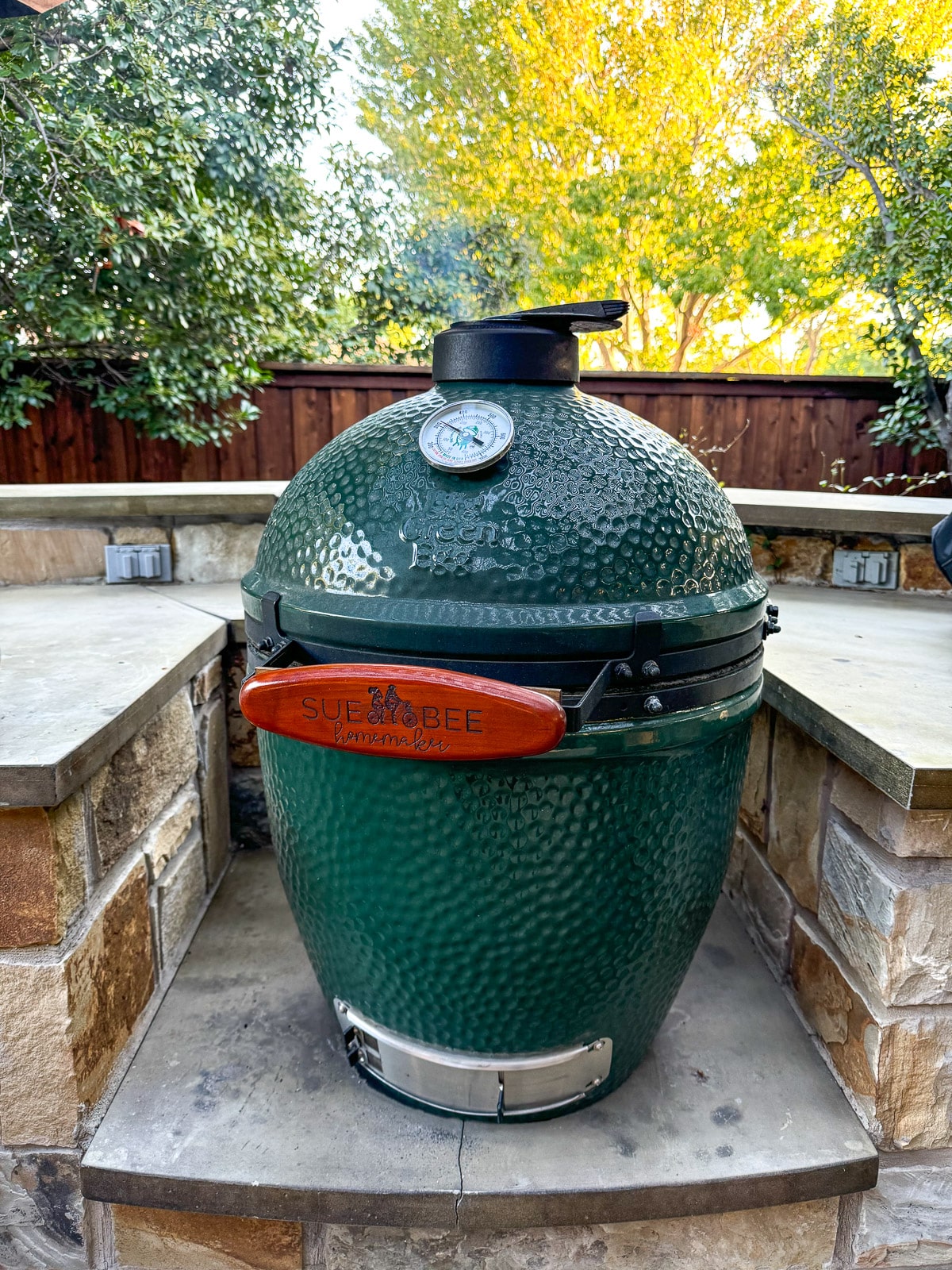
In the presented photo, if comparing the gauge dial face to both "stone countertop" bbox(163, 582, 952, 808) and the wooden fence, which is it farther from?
the wooden fence

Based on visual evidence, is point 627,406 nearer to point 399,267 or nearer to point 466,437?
point 399,267

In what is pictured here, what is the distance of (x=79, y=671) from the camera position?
1.52 metres

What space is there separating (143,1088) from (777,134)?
8856 millimetres

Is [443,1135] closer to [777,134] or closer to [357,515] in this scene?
[357,515]

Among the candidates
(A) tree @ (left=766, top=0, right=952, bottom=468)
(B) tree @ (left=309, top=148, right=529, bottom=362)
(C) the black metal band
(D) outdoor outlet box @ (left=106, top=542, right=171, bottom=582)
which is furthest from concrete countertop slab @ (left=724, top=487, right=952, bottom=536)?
(B) tree @ (left=309, top=148, right=529, bottom=362)

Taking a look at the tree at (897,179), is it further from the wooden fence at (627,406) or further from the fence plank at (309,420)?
the fence plank at (309,420)

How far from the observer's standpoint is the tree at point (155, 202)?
4113 millimetres

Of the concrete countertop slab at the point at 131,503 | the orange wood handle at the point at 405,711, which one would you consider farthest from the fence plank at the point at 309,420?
the orange wood handle at the point at 405,711

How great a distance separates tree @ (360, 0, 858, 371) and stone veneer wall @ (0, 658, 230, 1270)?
8.03 m

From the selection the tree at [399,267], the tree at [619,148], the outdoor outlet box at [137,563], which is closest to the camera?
the outdoor outlet box at [137,563]

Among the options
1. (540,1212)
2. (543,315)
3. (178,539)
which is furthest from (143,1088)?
(178,539)

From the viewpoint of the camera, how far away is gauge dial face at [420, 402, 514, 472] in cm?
100

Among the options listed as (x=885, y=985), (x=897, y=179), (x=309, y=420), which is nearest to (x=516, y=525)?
(x=885, y=985)

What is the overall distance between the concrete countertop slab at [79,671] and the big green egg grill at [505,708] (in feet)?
0.91
